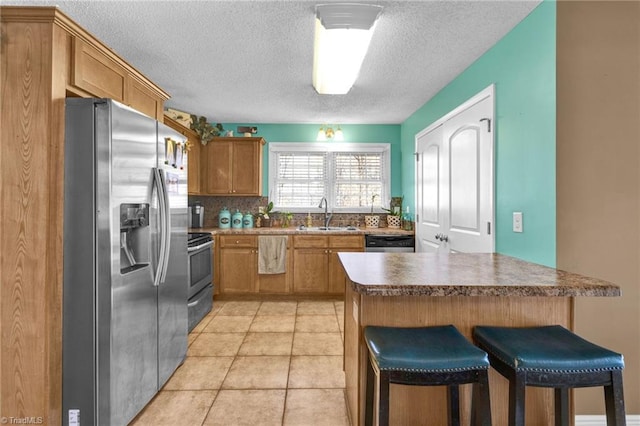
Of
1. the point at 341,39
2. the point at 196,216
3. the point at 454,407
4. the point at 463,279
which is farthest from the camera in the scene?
the point at 196,216

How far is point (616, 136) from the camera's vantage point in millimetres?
1803

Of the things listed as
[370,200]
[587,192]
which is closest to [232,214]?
[370,200]

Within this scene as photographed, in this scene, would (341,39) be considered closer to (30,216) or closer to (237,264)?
(30,216)

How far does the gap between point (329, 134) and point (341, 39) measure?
2171mm

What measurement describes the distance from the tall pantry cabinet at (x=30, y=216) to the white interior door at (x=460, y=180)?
2.63m

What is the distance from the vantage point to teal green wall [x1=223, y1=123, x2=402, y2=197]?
486 cm

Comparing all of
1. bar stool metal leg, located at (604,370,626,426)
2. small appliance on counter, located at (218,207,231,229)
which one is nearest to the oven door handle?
small appliance on counter, located at (218,207,231,229)

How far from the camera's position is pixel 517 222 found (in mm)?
2127

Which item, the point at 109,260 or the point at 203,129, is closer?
the point at 109,260

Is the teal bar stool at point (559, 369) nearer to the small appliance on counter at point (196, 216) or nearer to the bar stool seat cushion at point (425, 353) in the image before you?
the bar stool seat cushion at point (425, 353)

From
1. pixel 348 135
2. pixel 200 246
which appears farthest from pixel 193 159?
pixel 348 135

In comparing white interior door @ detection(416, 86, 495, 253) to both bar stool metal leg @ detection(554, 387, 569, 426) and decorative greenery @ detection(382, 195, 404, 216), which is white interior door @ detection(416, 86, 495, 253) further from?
bar stool metal leg @ detection(554, 387, 569, 426)

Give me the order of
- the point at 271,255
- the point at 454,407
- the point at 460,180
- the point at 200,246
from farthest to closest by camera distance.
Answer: the point at 271,255 → the point at 200,246 → the point at 460,180 → the point at 454,407

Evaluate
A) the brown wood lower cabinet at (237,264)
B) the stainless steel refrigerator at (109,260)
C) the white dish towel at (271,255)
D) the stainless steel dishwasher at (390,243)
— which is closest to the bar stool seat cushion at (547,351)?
the stainless steel refrigerator at (109,260)
